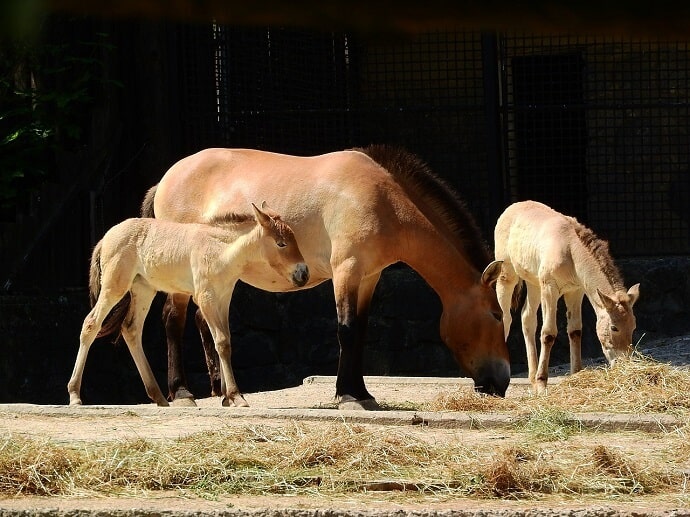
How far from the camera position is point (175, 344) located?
926 centimetres

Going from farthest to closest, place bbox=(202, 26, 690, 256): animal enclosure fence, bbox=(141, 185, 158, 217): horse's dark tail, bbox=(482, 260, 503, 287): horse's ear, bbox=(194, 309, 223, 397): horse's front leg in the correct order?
bbox=(202, 26, 690, 256): animal enclosure fence → bbox=(141, 185, 158, 217): horse's dark tail → bbox=(194, 309, 223, 397): horse's front leg → bbox=(482, 260, 503, 287): horse's ear

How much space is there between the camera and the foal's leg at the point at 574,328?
9352 mm

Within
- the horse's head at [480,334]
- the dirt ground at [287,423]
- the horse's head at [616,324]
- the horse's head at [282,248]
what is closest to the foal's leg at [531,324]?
the dirt ground at [287,423]

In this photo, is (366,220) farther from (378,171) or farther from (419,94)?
(419,94)

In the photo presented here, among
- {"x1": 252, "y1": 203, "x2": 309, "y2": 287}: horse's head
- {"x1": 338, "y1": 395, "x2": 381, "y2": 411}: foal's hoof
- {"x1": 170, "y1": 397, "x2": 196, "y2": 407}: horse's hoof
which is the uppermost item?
{"x1": 252, "y1": 203, "x2": 309, "y2": 287}: horse's head

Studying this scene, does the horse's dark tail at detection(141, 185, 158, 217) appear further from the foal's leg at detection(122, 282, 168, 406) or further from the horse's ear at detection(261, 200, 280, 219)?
the horse's ear at detection(261, 200, 280, 219)

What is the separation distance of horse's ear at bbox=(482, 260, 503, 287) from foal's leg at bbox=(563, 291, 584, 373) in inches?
48.9

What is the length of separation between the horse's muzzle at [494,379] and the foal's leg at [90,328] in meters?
2.81

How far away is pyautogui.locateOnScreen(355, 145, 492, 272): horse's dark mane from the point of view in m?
8.62

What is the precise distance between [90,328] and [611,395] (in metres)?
3.84

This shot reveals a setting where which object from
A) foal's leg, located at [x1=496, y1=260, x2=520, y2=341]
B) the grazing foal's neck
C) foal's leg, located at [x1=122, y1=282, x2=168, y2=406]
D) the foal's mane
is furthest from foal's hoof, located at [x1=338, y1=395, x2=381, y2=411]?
foal's leg, located at [x1=496, y1=260, x2=520, y2=341]

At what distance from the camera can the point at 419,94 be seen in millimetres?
12625

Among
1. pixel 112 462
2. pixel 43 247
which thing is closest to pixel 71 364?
pixel 43 247

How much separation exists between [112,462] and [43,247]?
6.20 m
